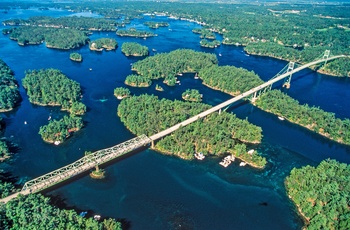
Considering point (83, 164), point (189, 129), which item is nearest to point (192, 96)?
point (189, 129)

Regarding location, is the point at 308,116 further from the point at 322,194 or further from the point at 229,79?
the point at 322,194

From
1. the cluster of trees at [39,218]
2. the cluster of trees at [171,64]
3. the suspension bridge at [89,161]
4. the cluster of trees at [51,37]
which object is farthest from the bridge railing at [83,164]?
the cluster of trees at [51,37]

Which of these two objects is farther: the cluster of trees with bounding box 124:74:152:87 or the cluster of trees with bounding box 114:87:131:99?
the cluster of trees with bounding box 124:74:152:87

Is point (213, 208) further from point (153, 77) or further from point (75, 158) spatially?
point (153, 77)

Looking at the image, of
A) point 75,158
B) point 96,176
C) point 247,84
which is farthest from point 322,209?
point 247,84

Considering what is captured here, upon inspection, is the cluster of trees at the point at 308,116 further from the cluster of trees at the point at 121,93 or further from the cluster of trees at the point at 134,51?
the cluster of trees at the point at 134,51

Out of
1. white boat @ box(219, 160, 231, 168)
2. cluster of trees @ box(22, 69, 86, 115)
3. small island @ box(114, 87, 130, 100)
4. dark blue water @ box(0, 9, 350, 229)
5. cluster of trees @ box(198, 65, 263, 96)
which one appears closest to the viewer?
dark blue water @ box(0, 9, 350, 229)

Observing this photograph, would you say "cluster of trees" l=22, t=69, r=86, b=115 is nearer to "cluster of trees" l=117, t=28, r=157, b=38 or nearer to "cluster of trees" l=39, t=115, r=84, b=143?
"cluster of trees" l=39, t=115, r=84, b=143

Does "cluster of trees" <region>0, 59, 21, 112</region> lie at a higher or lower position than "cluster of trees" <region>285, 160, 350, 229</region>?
higher

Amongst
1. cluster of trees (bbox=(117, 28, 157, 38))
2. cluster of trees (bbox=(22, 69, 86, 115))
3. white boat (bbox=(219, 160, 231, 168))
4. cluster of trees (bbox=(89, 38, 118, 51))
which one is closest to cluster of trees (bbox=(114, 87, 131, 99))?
cluster of trees (bbox=(22, 69, 86, 115))
